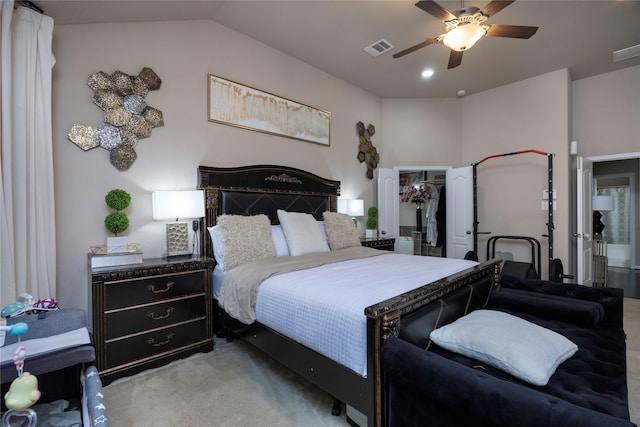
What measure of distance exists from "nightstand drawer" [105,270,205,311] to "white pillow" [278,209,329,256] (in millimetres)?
959

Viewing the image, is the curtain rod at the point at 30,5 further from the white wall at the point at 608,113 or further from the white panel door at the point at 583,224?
the white wall at the point at 608,113

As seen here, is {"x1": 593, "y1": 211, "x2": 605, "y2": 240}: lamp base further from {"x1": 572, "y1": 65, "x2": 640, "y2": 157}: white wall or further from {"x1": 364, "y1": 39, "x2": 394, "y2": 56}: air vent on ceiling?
{"x1": 364, "y1": 39, "x2": 394, "y2": 56}: air vent on ceiling

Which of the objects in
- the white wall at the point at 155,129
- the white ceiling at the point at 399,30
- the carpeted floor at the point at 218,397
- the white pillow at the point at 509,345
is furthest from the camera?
the white ceiling at the point at 399,30

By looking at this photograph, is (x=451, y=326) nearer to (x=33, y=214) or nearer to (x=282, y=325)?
(x=282, y=325)

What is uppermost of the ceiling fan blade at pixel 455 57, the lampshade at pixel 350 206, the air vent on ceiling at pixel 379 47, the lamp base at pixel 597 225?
the air vent on ceiling at pixel 379 47

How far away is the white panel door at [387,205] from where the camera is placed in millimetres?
5078

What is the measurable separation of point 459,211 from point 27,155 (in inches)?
214

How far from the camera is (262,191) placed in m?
3.54

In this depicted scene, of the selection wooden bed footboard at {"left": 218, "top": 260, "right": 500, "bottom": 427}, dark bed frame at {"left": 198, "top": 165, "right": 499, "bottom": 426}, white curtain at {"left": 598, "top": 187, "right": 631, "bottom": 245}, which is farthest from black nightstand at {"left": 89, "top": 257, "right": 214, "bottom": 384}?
white curtain at {"left": 598, "top": 187, "right": 631, "bottom": 245}

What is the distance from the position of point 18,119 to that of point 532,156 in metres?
6.09

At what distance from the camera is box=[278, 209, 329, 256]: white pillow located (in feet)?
10.3

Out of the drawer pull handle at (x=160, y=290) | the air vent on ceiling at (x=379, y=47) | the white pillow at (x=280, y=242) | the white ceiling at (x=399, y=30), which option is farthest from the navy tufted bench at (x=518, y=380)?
the air vent on ceiling at (x=379, y=47)

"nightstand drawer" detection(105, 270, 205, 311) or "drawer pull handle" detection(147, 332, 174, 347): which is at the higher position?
"nightstand drawer" detection(105, 270, 205, 311)

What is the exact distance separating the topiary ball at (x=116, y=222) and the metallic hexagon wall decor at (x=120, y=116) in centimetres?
48
